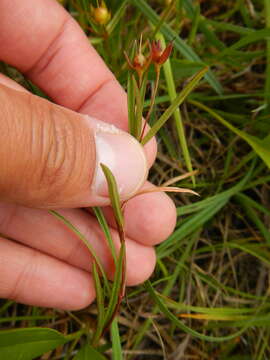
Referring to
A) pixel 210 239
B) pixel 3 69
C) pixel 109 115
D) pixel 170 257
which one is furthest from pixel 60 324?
pixel 3 69

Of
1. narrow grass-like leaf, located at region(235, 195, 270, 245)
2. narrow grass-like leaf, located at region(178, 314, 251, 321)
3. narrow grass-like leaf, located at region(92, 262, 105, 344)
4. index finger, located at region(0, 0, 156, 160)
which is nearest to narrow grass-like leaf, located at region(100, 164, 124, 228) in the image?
narrow grass-like leaf, located at region(92, 262, 105, 344)

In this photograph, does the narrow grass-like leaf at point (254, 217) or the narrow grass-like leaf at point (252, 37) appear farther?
the narrow grass-like leaf at point (254, 217)

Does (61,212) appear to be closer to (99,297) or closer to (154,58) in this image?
(99,297)

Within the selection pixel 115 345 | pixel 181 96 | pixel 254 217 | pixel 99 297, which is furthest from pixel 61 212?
pixel 254 217

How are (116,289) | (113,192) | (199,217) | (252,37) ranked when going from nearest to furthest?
(113,192), (116,289), (252,37), (199,217)

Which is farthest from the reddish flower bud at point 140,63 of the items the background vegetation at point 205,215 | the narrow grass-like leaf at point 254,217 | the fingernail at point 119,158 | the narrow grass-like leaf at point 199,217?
the narrow grass-like leaf at point 254,217

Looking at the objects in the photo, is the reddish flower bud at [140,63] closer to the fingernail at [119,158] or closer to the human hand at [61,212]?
the fingernail at [119,158]
